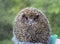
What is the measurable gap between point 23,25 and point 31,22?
1.2 inches

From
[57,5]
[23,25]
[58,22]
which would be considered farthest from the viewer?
[58,22]

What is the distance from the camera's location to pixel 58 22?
4.13 meters

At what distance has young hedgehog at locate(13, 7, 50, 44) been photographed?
99 cm

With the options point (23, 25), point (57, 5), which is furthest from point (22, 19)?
point (57, 5)

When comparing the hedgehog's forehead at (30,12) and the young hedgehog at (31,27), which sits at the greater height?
the hedgehog's forehead at (30,12)

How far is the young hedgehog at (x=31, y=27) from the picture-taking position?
38.9 inches

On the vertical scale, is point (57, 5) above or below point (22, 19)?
above

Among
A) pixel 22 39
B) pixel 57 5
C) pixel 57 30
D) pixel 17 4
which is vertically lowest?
pixel 22 39

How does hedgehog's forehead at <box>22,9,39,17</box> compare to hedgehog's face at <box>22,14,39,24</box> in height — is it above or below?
above

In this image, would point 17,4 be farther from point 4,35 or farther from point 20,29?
point 20,29

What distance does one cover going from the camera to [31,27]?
99cm

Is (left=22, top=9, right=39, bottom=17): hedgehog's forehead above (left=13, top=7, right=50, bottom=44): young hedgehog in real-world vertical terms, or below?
above

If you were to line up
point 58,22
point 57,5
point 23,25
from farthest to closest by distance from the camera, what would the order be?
point 58,22, point 57,5, point 23,25

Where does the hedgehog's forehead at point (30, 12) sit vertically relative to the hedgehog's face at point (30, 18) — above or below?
above
